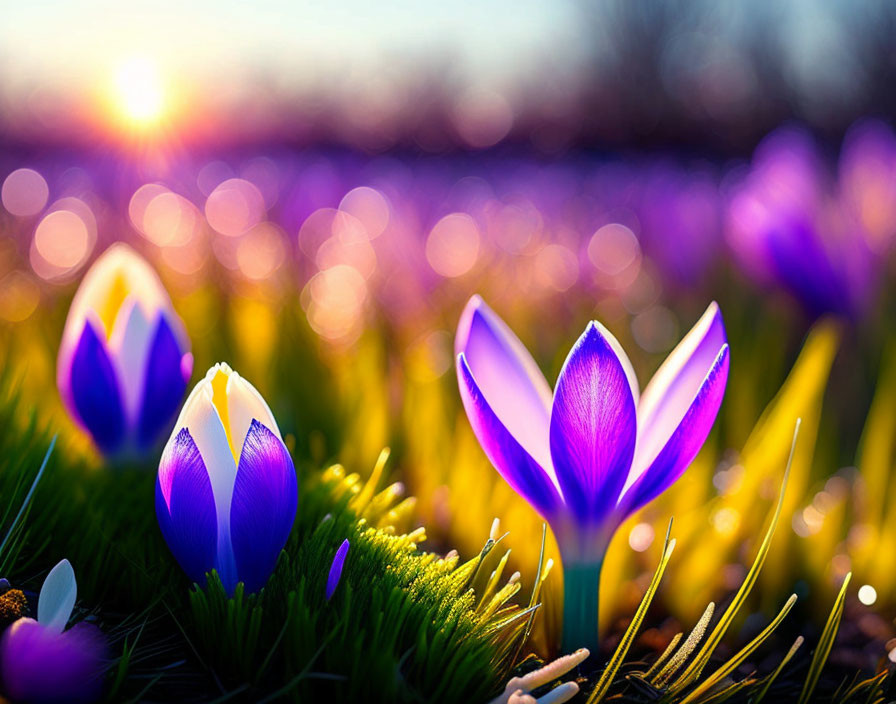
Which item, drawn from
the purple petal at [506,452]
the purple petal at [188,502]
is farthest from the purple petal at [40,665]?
the purple petal at [506,452]

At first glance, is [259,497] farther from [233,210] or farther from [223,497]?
[233,210]

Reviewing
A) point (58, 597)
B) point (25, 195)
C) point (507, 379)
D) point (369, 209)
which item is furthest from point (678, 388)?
point (25, 195)

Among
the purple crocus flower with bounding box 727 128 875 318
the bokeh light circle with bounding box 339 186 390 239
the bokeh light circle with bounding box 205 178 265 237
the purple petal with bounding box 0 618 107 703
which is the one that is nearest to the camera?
the purple petal with bounding box 0 618 107 703

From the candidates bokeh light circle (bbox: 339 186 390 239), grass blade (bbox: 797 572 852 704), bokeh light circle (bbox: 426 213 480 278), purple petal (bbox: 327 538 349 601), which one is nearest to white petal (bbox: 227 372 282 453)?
purple petal (bbox: 327 538 349 601)

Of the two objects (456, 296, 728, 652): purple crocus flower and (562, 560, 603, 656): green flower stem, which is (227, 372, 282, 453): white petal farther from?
(562, 560, 603, 656): green flower stem

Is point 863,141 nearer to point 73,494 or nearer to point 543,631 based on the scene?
point 543,631

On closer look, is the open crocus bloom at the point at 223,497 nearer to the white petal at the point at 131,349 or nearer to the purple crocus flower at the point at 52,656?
the purple crocus flower at the point at 52,656

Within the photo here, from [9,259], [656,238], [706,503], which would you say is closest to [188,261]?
[9,259]
